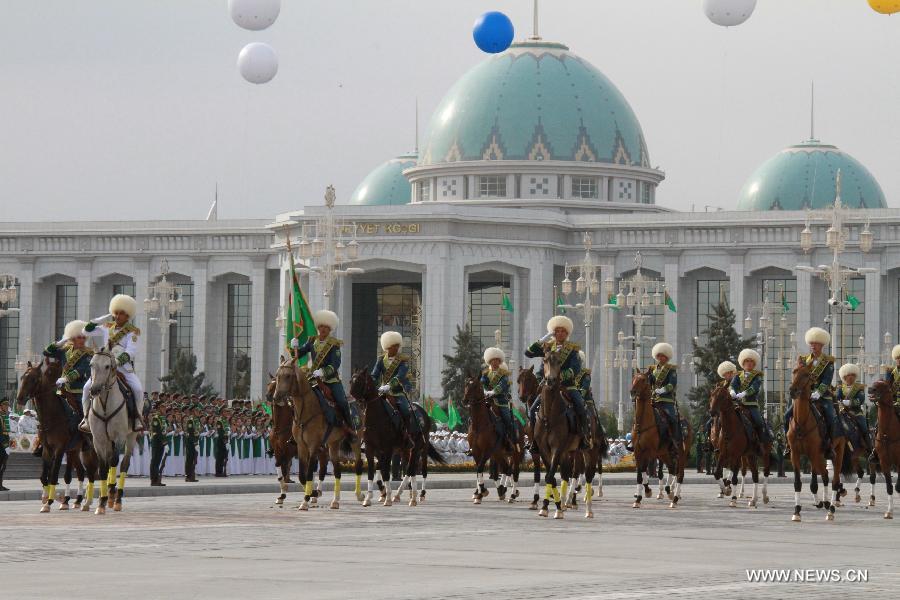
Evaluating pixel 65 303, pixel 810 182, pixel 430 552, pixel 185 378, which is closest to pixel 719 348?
pixel 185 378

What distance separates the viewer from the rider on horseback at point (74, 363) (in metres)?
28.2

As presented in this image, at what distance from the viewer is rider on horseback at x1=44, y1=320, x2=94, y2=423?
28234 mm

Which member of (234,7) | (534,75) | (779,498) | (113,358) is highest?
(534,75)

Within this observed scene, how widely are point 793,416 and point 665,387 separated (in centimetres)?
455

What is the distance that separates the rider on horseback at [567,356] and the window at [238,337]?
3468 inches

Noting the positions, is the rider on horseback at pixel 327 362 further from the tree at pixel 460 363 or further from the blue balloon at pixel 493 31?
the tree at pixel 460 363

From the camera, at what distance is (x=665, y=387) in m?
33.8

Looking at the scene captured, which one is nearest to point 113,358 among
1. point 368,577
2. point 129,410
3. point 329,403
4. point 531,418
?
point 129,410

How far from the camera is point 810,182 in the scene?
117 m

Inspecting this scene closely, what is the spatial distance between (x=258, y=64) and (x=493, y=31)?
5569mm

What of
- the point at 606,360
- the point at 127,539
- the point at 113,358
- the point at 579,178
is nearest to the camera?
the point at 127,539

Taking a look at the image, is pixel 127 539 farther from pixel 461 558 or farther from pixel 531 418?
pixel 531 418

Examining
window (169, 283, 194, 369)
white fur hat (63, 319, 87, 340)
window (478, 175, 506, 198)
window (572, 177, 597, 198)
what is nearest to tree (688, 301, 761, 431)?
window (572, 177, 597, 198)

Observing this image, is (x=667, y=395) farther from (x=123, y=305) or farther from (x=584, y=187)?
(x=584, y=187)
